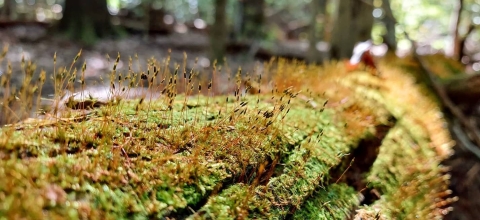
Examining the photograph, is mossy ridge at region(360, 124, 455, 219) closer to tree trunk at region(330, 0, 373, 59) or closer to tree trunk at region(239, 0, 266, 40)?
tree trunk at region(330, 0, 373, 59)

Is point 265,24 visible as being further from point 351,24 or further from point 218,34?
point 351,24

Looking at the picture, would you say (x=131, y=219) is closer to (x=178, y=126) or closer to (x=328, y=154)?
(x=178, y=126)

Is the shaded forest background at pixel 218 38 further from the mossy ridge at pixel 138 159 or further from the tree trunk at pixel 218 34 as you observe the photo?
the mossy ridge at pixel 138 159

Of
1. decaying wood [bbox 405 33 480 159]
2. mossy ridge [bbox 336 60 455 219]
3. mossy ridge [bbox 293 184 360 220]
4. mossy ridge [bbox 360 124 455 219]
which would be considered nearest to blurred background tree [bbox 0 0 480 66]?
decaying wood [bbox 405 33 480 159]

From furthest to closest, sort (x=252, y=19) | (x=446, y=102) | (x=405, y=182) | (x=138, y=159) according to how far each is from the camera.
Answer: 1. (x=252, y=19)
2. (x=446, y=102)
3. (x=405, y=182)
4. (x=138, y=159)

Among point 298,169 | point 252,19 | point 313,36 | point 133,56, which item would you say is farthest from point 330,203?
point 252,19

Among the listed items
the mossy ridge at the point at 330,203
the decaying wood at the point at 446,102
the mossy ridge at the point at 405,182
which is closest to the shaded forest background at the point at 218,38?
the decaying wood at the point at 446,102
